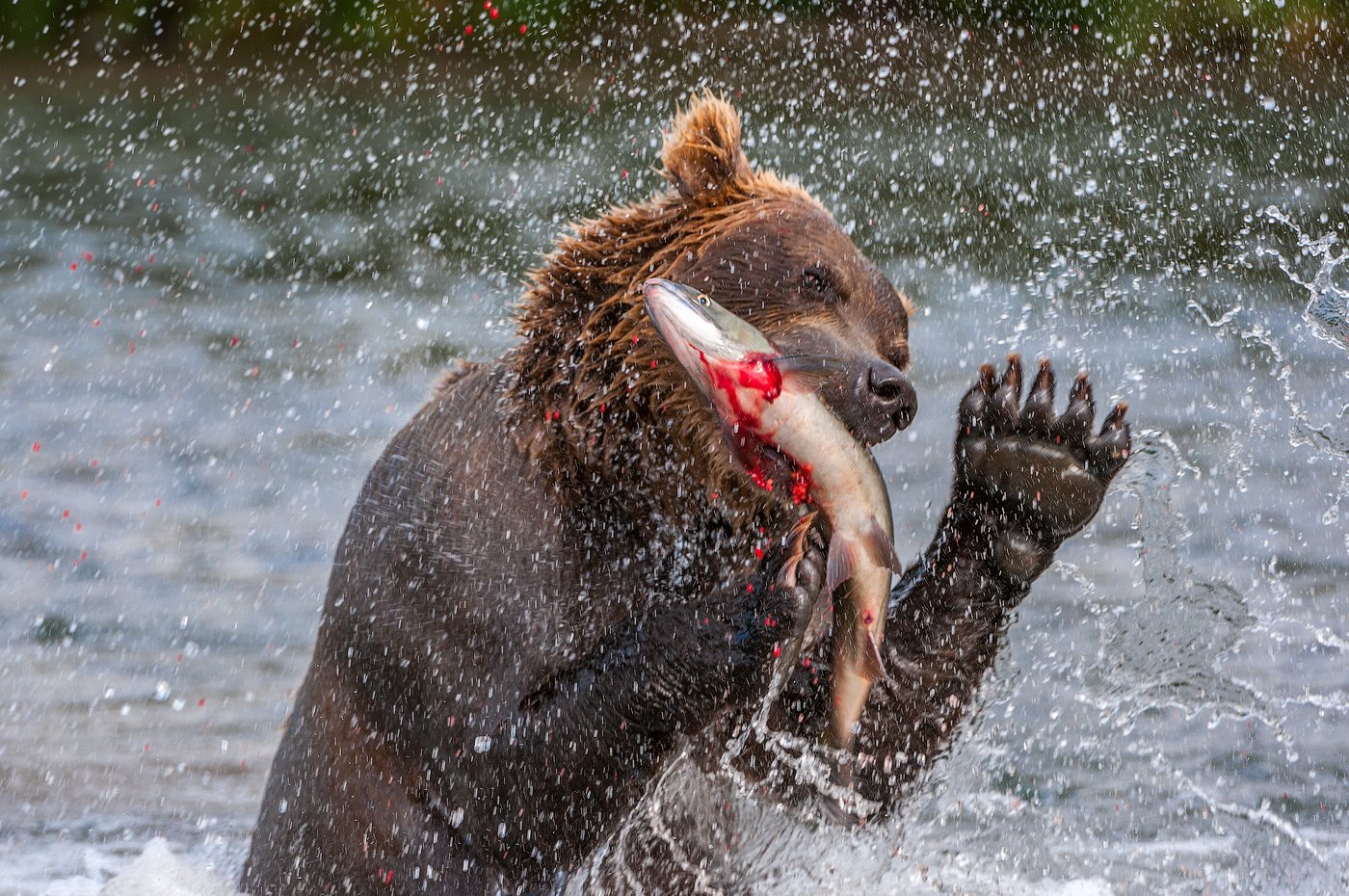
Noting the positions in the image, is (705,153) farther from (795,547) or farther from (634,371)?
(795,547)

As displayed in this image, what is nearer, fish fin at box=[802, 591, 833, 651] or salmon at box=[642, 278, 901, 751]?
salmon at box=[642, 278, 901, 751]

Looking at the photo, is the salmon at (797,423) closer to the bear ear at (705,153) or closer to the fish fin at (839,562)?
the fish fin at (839,562)

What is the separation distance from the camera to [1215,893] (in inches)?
188

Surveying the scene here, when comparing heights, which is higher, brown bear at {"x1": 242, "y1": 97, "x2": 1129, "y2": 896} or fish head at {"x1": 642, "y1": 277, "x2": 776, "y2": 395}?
fish head at {"x1": 642, "y1": 277, "x2": 776, "y2": 395}

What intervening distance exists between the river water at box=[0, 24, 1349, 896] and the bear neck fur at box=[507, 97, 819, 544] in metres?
0.98

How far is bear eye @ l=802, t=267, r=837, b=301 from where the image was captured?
140 inches

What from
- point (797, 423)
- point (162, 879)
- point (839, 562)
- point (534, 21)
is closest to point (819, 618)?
point (839, 562)

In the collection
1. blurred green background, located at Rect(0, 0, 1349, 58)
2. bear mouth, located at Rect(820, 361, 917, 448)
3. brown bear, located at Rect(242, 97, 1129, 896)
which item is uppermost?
bear mouth, located at Rect(820, 361, 917, 448)

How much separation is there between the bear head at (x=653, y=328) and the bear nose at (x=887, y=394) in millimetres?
77

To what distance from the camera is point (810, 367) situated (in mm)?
3260

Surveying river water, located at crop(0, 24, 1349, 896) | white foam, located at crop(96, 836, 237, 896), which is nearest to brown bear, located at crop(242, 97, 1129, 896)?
river water, located at crop(0, 24, 1349, 896)

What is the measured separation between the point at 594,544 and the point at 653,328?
0.52 meters

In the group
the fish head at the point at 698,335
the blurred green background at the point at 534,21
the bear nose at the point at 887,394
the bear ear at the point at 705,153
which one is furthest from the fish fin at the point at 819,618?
the blurred green background at the point at 534,21

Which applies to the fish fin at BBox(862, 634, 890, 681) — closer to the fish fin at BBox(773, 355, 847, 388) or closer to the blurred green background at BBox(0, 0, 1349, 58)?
the fish fin at BBox(773, 355, 847, 388)
